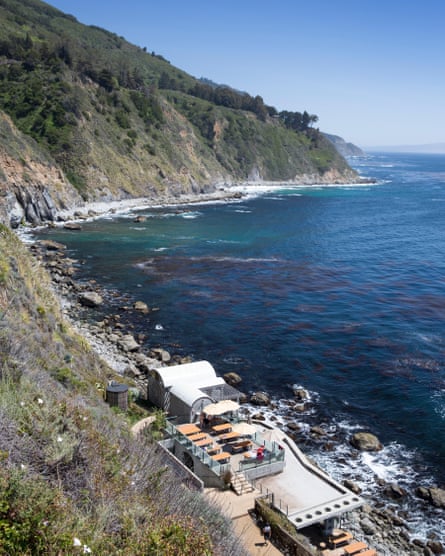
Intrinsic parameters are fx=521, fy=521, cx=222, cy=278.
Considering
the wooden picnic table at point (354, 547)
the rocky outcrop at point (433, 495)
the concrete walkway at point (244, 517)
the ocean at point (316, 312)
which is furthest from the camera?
the ocean at point (316, 312)

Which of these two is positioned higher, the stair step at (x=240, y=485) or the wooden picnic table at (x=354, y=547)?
the stair step at (x=240, y=485)

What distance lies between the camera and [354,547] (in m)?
19.8

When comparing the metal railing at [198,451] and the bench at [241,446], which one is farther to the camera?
the bench at [241,446]

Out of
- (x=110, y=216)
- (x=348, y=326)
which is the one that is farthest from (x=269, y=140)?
(x=348, y=326)

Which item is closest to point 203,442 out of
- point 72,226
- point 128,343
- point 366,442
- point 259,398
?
point 366,442

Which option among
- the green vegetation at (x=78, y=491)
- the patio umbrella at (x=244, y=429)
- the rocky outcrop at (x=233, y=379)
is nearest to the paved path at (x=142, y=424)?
the patio umbrella at (x=244, y=429)

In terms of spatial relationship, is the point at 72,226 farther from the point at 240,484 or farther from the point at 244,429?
the point at 240,484

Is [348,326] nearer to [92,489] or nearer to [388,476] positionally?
[388,476]

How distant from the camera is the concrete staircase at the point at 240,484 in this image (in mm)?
20359

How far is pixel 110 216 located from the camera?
98500 mm

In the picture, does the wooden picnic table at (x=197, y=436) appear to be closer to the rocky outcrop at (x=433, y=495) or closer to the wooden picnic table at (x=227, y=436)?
the wooden picnic table at (x=227, y=436)

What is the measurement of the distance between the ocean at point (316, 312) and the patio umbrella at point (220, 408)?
5.79 metres

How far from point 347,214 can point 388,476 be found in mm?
96640

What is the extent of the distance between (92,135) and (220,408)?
10013 cm
